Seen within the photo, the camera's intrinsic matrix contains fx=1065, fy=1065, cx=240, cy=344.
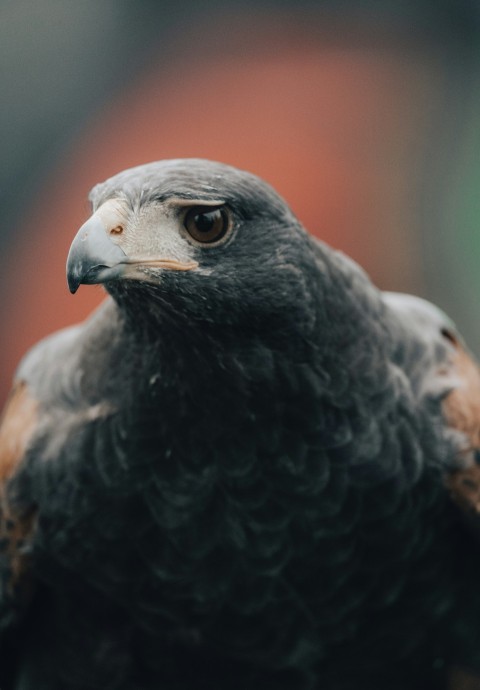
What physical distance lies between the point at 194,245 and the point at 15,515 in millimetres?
1046

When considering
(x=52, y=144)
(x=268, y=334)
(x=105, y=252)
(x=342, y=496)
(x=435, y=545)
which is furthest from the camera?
(x=52, y=144)

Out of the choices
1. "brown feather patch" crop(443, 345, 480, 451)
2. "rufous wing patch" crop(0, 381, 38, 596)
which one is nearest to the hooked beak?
"rufous wing patch" crop(0, 381, 38, 596)

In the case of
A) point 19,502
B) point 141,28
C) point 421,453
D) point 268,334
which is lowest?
point 421,453

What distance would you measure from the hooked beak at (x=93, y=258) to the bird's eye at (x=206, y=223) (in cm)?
18

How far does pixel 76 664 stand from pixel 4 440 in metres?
0.67

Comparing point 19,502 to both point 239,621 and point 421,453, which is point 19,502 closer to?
point 239,621

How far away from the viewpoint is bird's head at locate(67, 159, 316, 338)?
219cm

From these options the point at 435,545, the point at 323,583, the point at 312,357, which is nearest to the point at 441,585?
the point at 435,545

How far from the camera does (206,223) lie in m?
2.28

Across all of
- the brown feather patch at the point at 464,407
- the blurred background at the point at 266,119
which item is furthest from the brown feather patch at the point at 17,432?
the blurred background at the point at 266,119

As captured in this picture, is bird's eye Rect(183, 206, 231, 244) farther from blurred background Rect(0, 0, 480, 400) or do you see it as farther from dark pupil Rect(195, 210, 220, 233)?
blurred background Rect(0, 0, 480, 400)

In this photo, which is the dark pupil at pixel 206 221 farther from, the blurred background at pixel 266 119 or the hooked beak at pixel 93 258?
the blurred background at pixel 266 119

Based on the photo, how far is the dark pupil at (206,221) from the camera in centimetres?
227

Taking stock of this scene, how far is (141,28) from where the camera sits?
21.9ft
